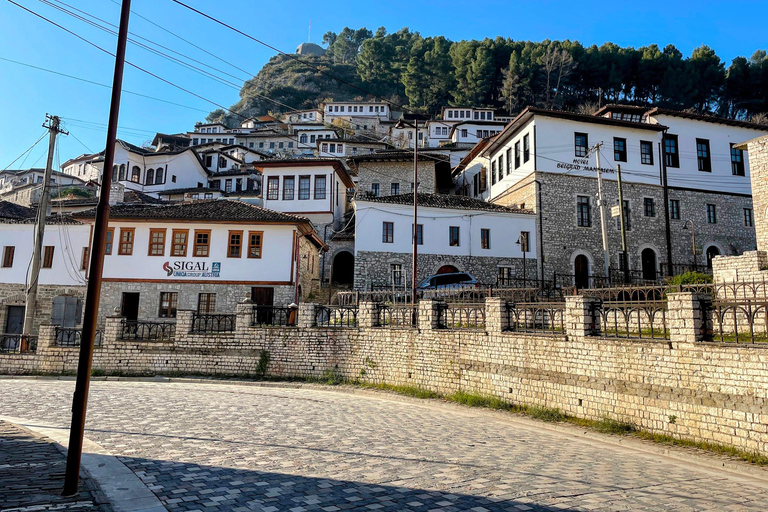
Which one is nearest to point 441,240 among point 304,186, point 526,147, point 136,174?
point 526,147

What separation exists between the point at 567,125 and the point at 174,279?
25.5m

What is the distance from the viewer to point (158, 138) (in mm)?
75125

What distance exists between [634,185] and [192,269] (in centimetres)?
2850

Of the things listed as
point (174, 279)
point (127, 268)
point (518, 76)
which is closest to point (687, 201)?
point (174, 279)

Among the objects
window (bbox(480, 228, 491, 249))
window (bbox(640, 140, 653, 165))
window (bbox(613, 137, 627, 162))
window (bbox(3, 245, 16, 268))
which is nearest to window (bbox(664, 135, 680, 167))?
window (bbox(640, 140, 653, 165))

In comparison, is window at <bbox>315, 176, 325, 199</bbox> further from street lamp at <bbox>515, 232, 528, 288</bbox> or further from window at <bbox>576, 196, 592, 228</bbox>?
window at <bbox>576, 196, 592, 228</bbox>

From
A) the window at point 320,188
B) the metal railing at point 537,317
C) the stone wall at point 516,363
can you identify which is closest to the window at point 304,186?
the window at point 320,188

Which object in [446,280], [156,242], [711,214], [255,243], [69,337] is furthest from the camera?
[711,214]

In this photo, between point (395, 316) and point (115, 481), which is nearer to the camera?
point (115, 481)

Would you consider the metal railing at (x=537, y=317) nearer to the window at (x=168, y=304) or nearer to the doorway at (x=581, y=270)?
the window at (x=168, y=304)

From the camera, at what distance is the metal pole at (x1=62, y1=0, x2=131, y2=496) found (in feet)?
17.4

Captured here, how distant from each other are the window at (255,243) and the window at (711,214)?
3084 centimetres

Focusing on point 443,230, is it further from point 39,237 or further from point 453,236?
point 39,237

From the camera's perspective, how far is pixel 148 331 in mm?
19797
